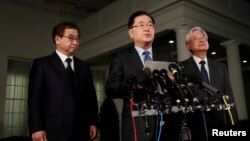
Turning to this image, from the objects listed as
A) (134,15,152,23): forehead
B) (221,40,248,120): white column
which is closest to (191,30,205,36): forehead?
(134,15,152,23): forehead

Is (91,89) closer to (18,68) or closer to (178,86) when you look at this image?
(178,86)

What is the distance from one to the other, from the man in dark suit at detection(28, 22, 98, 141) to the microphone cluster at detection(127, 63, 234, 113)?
0.91m

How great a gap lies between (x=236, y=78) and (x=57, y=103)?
6358mm

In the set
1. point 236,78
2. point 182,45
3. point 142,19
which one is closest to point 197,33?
point 142,19

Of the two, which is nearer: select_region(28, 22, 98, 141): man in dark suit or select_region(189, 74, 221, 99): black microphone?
select_region(189, 74, 221, 99): black microphone

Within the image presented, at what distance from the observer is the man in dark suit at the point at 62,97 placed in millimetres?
2055

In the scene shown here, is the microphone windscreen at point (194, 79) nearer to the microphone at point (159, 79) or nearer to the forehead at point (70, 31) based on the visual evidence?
the microphone at point (159, 79)

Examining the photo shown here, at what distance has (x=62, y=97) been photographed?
2131 millimetres

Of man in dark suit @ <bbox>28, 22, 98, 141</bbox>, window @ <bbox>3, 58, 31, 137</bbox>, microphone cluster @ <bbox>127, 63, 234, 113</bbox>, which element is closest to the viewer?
microphone cluster @ <bbox>127, 63, 234, 113</bbox>

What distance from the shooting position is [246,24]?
801cm

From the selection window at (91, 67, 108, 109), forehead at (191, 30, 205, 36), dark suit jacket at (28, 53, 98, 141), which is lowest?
dark suit jacket at (28, 53, 98, 141)

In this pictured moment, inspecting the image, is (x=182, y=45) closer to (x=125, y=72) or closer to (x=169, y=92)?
(x=125, y=72)

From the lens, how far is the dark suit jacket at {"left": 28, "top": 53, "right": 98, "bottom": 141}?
2057 mm

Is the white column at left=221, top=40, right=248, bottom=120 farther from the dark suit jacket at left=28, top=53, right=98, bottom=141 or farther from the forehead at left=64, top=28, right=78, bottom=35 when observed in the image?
the forehead at left=64, top=28, right=78, bottom=35
